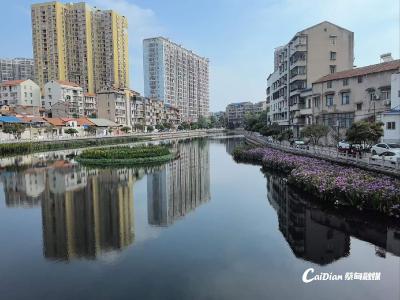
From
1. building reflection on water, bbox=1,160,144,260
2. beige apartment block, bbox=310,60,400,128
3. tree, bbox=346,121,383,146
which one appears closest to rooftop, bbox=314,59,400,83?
beige apartment block, bbox=310,60,400,128

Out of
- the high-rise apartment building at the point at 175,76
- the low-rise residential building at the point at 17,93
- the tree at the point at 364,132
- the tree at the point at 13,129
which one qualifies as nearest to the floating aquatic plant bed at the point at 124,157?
the tree at the point at 364,132

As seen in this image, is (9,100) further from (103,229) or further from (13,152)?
(103,229)

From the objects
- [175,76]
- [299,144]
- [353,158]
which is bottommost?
[353,158]

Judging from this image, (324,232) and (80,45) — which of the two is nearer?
(324,232)

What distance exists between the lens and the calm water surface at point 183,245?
1035 centimetres

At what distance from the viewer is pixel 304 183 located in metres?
22.5

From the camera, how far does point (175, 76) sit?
159250 millimetres

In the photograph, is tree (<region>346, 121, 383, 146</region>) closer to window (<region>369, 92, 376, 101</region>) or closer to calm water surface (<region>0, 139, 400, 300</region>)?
calm water surface (<region>0, 139, 400, 300</region>)

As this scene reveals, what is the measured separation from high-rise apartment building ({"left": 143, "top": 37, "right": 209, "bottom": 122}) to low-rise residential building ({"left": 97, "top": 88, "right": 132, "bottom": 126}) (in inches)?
1876

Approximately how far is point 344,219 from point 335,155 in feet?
40.3

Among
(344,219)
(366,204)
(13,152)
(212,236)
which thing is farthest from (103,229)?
(13,152)

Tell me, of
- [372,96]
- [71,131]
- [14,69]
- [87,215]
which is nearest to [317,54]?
[372,96]

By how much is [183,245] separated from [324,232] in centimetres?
645

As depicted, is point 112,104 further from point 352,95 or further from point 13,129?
point 352,95
